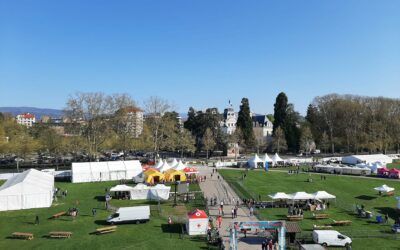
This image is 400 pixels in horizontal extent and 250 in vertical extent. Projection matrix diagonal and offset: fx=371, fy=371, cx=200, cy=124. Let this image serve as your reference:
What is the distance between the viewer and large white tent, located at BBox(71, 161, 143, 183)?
4909cm

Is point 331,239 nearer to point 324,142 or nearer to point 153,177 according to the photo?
point 153,177

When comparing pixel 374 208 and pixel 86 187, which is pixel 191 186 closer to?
pixel 86 187

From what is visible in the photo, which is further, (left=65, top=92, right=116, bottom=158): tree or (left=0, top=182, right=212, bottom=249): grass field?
(left=65, top=92, right=116, bottom=158): tree

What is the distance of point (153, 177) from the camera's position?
4569cm

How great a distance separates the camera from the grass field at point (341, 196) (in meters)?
25.2

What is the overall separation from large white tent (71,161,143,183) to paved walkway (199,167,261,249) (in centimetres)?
1033

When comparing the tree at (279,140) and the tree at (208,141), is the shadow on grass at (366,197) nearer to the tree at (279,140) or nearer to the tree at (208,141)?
the tree at (208,141)

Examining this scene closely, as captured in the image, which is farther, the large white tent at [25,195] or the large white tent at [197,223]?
the large white tent at [25,195]

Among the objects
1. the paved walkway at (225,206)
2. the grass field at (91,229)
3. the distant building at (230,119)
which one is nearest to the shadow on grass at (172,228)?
the grass field at (91,229)

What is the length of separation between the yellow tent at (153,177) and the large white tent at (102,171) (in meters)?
3.23

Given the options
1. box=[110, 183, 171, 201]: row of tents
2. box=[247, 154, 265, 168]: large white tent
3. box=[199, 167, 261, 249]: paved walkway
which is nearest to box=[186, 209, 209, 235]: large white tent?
box=[199, 167, 261, 249]: paved walkway

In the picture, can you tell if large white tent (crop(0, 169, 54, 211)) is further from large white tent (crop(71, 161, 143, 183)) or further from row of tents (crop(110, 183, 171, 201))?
large white tent (crop(71, 161, 143, 183))

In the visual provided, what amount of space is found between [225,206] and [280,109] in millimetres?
60507

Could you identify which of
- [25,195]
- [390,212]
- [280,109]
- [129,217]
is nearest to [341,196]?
[390,212]
